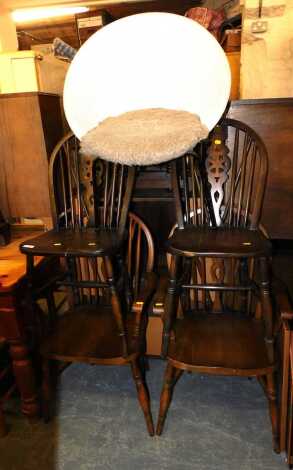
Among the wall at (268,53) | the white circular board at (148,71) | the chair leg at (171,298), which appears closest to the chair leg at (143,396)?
the chair leg at (171,298)

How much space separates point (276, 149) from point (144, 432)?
1.33m

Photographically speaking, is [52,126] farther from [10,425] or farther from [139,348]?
[10,425]

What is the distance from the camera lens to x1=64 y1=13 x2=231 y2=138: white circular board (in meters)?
1.18

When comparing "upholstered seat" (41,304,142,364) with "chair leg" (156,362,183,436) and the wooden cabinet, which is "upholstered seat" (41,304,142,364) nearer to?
"chair leg" (156,362,183,436)

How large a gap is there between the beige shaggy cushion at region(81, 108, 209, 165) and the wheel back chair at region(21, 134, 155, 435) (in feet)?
0.76

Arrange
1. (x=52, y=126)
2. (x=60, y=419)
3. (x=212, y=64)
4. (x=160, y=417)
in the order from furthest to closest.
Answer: (x=52, y=126) → (x=60, y=419) → (x=160, y=417) → (x=212, y=64)

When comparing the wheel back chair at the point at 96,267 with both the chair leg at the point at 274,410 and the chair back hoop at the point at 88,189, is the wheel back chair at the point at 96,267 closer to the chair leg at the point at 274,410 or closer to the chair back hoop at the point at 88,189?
the chair back hoop at the point at 88,189

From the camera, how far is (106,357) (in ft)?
4.53

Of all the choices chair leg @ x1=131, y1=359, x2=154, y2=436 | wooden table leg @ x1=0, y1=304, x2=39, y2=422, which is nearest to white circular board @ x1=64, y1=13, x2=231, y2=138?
wooden table leg @ x1=0, y1=304, x2=39, y2=422

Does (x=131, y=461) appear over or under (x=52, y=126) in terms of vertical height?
under

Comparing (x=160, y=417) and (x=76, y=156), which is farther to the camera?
(x=76, y=156)

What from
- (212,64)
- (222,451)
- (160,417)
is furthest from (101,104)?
(222,451)

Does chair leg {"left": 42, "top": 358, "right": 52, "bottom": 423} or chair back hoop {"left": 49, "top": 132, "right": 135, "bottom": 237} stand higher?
chair back hoop {"left": 49, "top": 132, "right": 135, "bottom": 237}

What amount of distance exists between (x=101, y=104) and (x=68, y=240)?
0.54 metres
